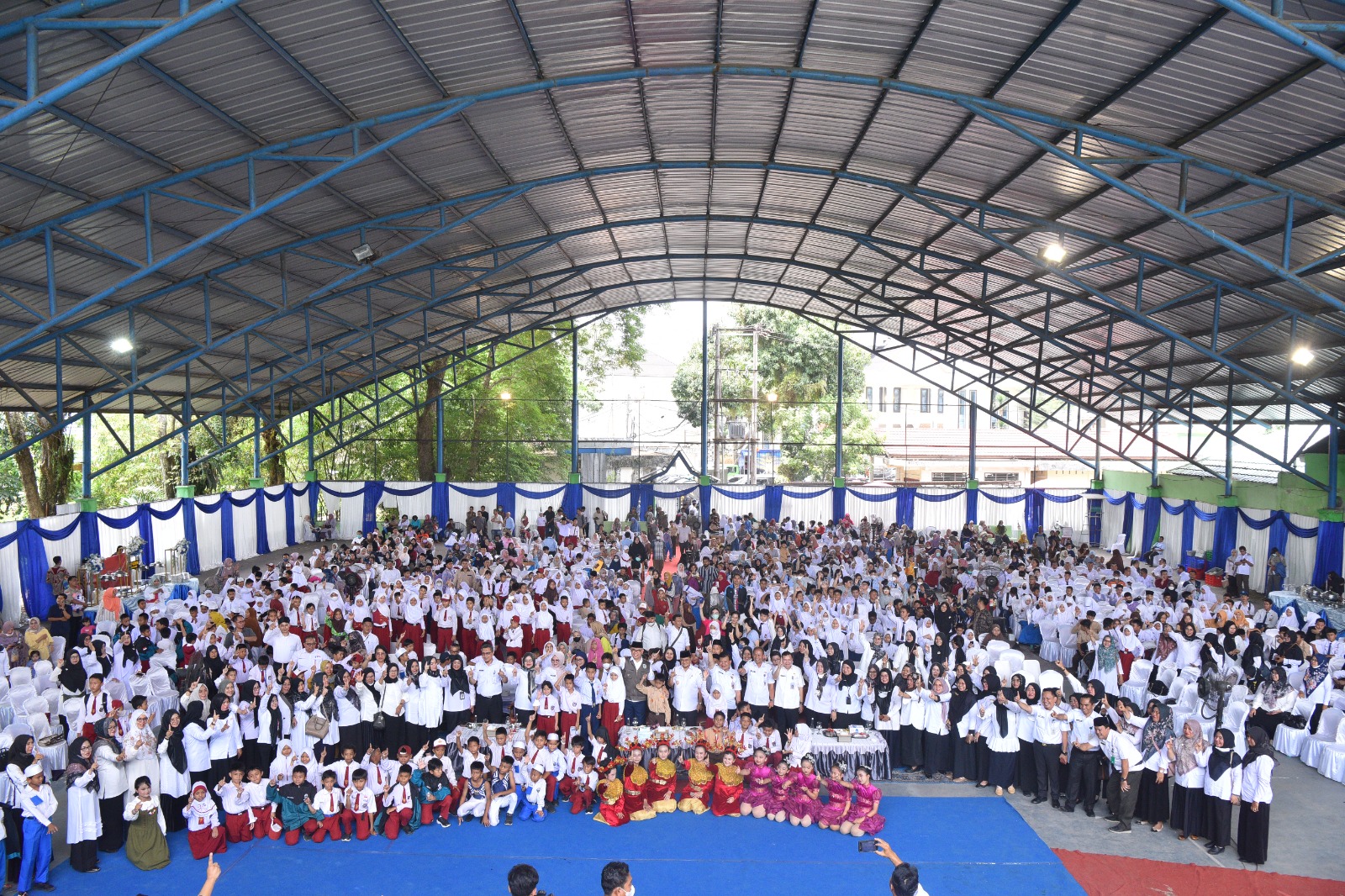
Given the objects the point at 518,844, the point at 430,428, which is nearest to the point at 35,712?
the point at 518,844

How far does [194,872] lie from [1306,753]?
11.2 metres

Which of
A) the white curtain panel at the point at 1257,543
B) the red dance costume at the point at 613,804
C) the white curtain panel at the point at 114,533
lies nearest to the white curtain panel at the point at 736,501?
the white curtain panel at the point at 1257,543

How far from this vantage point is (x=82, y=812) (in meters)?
6.91

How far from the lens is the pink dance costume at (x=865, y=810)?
310 inches

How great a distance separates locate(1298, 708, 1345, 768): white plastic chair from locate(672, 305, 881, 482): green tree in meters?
21.5

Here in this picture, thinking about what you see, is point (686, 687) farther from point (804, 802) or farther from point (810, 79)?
point (810, 79)

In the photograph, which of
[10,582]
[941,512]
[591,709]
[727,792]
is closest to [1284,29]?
[727,792]

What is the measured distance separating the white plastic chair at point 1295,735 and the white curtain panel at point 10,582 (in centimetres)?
1834

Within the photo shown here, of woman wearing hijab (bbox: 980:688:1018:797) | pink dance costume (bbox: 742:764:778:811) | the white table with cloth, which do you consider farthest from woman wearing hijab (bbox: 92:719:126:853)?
the white table with cloth

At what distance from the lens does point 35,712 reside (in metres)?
8.64

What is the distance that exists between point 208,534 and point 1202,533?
23.8 meters

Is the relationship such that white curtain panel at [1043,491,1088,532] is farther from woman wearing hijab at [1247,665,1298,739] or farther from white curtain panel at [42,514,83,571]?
white curtain panel at [42,514,83,571]

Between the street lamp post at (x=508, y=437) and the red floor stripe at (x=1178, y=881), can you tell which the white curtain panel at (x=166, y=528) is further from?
the red floor stripe at (x=1178, y=881)

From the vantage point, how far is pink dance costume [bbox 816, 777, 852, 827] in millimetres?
7961
